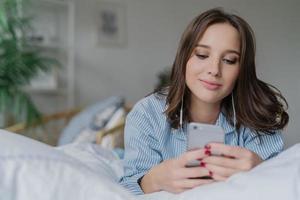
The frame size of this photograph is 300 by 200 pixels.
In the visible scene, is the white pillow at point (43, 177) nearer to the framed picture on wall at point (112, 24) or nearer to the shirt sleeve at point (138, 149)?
the shirt sleeve at point (138, 149)

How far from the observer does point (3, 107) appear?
2.09 m

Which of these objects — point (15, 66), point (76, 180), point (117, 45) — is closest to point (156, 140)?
point (76, 180)

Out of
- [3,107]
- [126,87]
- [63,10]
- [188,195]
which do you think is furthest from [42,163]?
[126,87]

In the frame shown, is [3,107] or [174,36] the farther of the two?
[174,36]

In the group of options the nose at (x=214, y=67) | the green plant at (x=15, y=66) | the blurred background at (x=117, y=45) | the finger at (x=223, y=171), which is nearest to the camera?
the finger at (x=223, y=171)

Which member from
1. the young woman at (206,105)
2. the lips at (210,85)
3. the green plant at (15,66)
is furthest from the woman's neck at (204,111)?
the green plant at (15,66)

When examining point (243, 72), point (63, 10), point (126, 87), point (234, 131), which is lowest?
point (126, 87)

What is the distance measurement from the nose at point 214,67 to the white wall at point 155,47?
226 cm

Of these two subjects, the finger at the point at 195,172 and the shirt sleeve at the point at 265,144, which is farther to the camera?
the shirt sleeve at the point at 265,144

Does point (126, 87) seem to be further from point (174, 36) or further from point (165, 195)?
point (165, 195)

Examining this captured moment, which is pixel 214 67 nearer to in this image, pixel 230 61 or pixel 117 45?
pixel 230 61

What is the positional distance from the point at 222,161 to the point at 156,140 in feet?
0.93

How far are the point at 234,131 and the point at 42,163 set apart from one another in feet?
1.75

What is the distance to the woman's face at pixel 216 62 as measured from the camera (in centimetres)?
78
